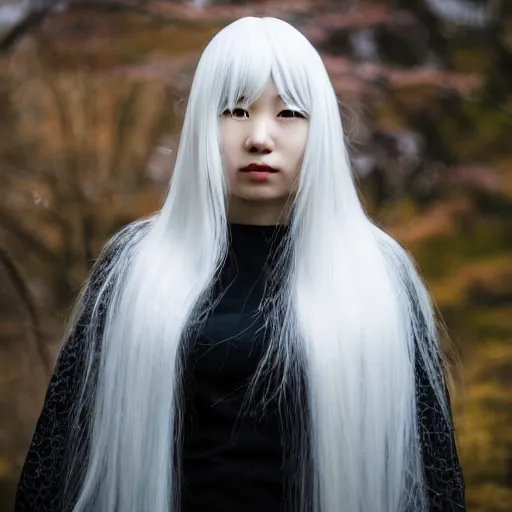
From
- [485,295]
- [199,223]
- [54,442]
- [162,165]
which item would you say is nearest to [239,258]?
[199,223]

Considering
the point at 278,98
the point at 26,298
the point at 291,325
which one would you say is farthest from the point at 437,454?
the point at 26,298

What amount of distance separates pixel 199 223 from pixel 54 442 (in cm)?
34

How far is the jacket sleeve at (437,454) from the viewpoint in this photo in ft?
3.25

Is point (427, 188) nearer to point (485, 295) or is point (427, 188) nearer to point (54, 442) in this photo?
point (485, 295)

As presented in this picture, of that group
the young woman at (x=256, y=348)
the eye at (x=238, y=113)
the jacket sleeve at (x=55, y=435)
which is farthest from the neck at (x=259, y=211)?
the jacket sleeve at (x=55, y=435)

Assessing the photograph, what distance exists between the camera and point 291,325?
982mm

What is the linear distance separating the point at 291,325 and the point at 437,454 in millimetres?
244

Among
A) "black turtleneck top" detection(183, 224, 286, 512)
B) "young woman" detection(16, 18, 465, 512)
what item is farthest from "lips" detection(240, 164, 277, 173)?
"black turtleneck top" detection(183, 224, 286, 512)

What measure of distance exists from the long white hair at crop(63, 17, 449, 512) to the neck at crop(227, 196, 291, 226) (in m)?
0.02

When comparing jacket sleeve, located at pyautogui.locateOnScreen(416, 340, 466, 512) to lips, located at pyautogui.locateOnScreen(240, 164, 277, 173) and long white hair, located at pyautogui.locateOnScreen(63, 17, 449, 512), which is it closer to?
long white hair, located at pyautogui.locateOnScreen(63, 17, 449, 512)

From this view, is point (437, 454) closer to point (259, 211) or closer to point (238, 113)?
point (259, 211)

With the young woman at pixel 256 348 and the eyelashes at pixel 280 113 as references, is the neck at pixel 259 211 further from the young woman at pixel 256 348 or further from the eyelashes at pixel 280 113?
the eyelashes at pixel 280 113

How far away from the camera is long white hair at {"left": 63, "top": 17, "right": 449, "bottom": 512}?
964 mm

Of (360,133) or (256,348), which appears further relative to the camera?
(360,133)
